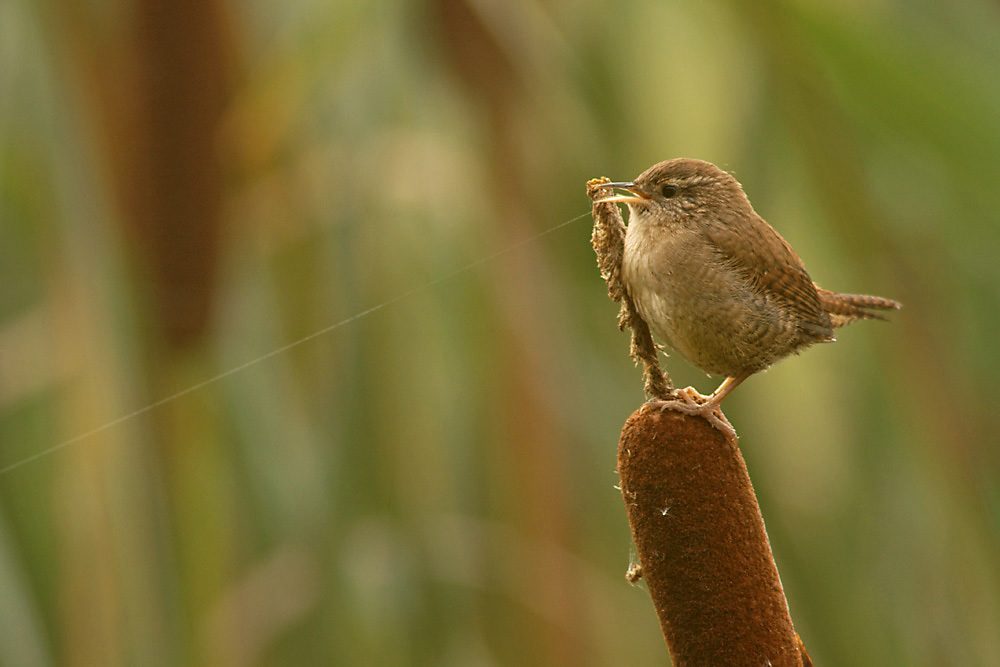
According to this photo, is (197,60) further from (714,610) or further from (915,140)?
(714,610)

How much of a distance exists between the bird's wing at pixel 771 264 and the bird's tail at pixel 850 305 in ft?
0.35

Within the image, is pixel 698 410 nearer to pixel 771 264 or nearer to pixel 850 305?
pixel 771 264

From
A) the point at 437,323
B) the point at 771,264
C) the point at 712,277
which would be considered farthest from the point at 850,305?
the point at 437,323

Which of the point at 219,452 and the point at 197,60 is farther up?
the point at 197,60

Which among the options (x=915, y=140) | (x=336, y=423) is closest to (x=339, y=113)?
(x=336, y=423)

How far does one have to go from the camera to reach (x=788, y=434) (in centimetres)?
260

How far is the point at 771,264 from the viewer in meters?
1.50

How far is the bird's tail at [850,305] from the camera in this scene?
1.68m

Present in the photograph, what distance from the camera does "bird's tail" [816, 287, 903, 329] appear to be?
168 cm

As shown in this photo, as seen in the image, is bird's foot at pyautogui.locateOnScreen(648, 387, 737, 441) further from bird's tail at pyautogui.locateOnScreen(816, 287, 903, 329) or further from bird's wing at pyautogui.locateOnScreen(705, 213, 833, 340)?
bird's tail at pyautogui.locateOnScreen(816, 287, 903, 329)

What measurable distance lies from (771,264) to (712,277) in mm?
136

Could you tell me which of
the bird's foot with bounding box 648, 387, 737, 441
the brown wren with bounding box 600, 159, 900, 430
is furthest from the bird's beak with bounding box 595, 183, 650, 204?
the bird's foot with bounding box 648, 387, 737, 441

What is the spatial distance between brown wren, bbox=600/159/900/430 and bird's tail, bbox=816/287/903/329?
0.12 meters

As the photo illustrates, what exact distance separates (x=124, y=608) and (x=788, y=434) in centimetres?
153
